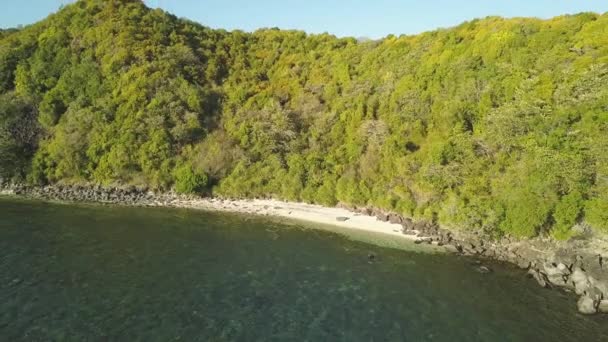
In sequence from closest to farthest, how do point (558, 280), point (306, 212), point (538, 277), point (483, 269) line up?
point (558, 280) → point (538, 277) → point (483, 269) → point (306, 212)

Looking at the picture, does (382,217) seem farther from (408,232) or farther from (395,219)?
(408,232)

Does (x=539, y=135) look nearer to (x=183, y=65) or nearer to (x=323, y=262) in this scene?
(x=323, y=262)

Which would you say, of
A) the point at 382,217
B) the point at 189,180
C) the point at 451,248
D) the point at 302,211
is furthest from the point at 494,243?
the point at 189,180

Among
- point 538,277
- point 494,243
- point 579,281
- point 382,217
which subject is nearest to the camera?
point 579,281

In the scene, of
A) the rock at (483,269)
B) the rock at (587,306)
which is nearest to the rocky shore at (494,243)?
the rock at (587,306)

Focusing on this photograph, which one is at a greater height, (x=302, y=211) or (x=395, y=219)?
(x=395, y=219)

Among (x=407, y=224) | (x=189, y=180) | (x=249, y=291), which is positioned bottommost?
(x=249, y=291)

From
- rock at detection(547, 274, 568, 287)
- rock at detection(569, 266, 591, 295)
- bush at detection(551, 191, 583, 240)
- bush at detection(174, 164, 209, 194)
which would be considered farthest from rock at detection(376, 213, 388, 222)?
bush at detection(174, 164, 209, 194)

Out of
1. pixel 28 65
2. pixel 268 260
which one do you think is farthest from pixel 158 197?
pixel 28 65
